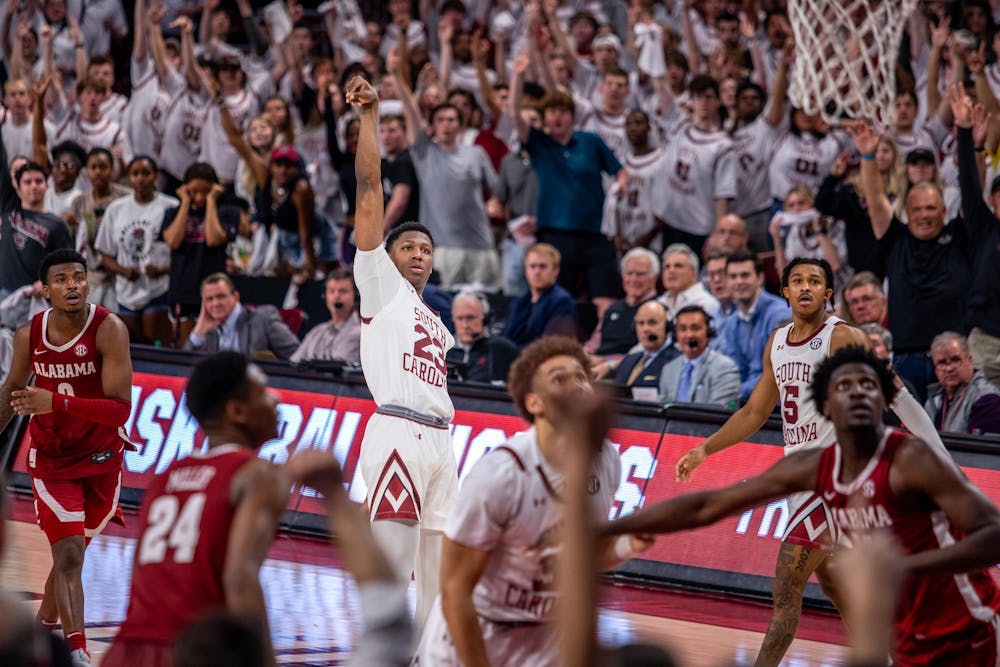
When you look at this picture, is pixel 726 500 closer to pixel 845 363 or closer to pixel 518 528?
pixel 845 363

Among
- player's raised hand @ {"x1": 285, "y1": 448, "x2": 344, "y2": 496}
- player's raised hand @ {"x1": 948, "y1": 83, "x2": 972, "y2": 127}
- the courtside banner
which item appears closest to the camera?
player's raised hand @ {"x1": 285, "y1": 448, "x2": 344, "y2": 496}

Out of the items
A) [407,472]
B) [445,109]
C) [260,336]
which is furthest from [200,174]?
[407,472]

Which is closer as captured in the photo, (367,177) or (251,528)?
(251,528)

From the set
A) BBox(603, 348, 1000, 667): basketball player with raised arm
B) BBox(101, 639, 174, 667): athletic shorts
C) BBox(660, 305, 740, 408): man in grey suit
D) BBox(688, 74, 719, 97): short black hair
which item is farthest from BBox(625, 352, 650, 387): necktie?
BBox(101, 639, 174, 667): athletic shorts

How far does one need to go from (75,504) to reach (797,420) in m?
3.64

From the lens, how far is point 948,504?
491 centimetres

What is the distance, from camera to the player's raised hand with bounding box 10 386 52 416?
24.4 ft

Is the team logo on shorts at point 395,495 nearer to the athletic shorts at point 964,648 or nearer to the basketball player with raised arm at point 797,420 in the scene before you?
the basketball player with raised arm at point 797,420

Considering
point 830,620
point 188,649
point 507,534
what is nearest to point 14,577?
point 830,620

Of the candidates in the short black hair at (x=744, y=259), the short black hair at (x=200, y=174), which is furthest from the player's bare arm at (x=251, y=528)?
the short black hair at (x=200, y=174)

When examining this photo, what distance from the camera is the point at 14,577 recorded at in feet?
31.5

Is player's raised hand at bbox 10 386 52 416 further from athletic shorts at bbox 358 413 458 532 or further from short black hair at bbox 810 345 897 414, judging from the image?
short black hair at bbox 810 345 897 414

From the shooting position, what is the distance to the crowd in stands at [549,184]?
11.7 metres

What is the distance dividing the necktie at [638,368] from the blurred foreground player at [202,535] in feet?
23.4
